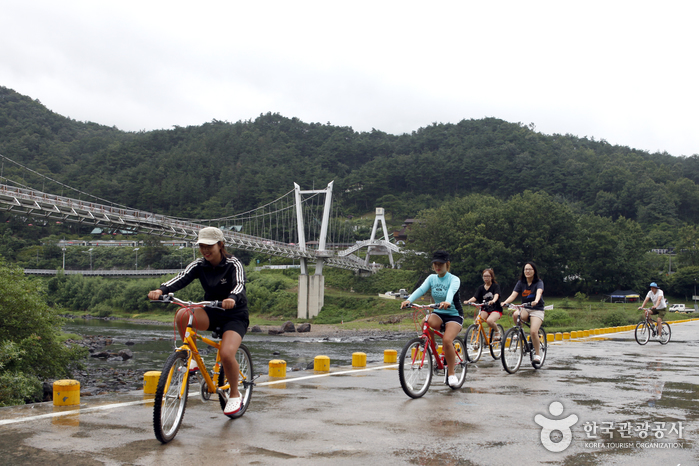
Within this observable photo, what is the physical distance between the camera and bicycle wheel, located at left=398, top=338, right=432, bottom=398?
693 cm

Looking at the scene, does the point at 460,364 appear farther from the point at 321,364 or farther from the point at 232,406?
the point at 232,406

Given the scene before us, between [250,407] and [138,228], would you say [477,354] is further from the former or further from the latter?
[138,228]

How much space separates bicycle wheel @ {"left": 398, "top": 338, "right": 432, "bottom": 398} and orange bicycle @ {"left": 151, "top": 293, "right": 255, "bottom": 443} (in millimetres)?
1900

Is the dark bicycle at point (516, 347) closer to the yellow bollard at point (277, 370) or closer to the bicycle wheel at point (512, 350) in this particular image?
the bicycle wheel at point (512, 350)

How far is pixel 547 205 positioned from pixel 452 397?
57624mm

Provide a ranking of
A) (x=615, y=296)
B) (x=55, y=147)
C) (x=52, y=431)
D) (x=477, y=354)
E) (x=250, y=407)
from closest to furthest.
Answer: (x=52, y=431) < (x=250, y=407) < (x=477, y=354) < (x=615, y=296) < (x=55, y=147)

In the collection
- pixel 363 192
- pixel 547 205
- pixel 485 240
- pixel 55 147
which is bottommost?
pixel 485 240

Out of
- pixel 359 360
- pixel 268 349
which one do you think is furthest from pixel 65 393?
pixel 268 349

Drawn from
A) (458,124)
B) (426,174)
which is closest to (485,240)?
(426,174)

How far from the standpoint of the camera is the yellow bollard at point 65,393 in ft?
21.1

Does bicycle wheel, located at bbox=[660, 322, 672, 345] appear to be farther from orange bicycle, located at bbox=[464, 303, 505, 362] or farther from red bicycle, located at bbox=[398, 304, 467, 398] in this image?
red bicycle, located at bbox=[398, 304, 467, 398]

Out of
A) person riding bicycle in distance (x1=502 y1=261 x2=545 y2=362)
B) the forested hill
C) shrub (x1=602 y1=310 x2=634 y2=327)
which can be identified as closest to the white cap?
person riding bicycle in distance (x1=502 y1=261 x2=545 y2=362)

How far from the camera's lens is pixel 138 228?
5081cm

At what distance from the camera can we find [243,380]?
19.5 ft
